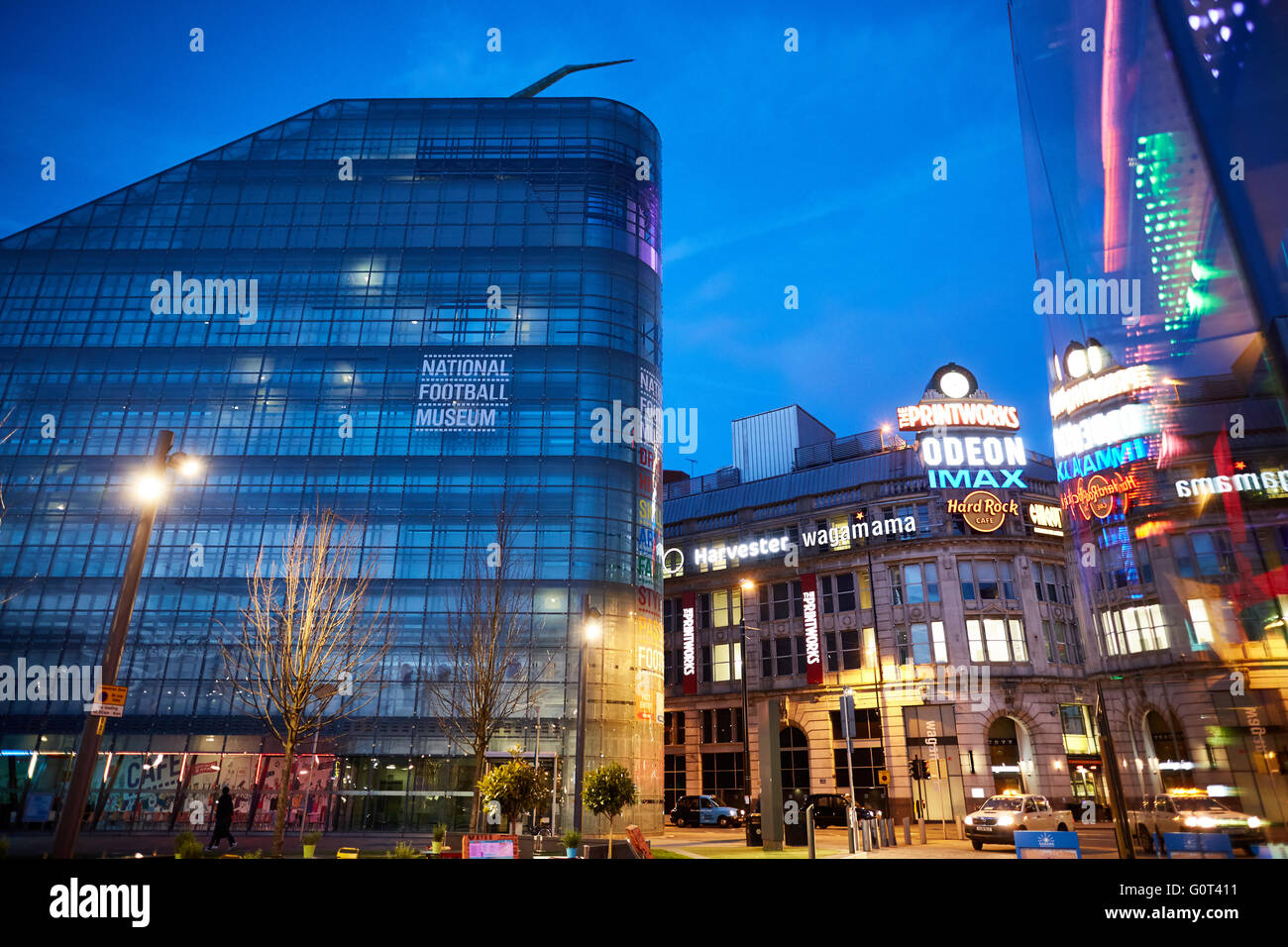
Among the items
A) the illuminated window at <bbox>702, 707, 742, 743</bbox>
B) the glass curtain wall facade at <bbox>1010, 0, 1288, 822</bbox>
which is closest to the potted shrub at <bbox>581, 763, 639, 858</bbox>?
the glass curtain wall facade at <bbox>1010, 0, 1288, 822</bbox>

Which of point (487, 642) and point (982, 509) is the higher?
point (982, 509)

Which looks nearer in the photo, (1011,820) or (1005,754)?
(1011,820)

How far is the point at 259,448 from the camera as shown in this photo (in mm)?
41062

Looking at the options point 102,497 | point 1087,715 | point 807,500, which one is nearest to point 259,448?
point 102,497

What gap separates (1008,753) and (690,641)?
77.0 ft

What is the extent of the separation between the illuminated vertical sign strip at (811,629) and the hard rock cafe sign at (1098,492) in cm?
4666

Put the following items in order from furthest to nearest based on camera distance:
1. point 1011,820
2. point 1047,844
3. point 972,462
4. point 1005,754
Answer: point 972,462
point 1005,754
point 1011,820
point 1047,844

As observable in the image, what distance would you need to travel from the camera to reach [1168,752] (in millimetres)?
6137

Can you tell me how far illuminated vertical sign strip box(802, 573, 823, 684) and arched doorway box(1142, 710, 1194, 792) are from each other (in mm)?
47493

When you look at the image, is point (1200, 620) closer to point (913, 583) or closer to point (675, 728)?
point (913, 583)

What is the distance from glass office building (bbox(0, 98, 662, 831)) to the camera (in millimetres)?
35875

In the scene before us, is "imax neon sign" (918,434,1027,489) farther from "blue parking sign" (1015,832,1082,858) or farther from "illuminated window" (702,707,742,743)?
"blue parking sign" (1015,832,1082,858)

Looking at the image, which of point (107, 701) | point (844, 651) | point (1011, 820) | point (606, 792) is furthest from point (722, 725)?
point (107, 701)

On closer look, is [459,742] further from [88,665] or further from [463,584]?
[88,665]
